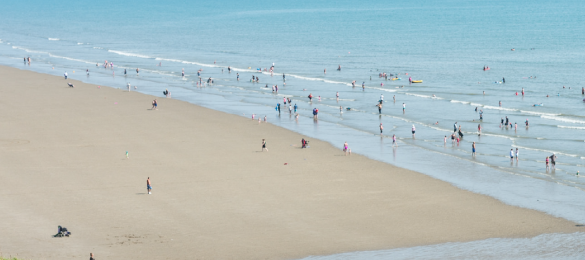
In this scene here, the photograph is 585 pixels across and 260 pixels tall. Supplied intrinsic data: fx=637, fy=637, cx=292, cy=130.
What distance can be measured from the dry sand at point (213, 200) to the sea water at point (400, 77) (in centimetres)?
361

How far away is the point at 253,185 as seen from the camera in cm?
3186

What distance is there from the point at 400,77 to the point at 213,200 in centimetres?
5089

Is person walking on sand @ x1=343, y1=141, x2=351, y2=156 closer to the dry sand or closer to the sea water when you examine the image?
the dry sand

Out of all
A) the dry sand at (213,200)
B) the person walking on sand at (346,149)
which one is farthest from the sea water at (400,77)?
the dry sand at (213,200)

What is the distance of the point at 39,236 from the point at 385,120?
32.9m

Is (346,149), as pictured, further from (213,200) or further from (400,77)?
(400,77)

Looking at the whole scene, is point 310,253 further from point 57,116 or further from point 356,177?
point 57,116

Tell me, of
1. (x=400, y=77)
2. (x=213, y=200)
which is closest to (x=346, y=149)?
(x=213, y=200)

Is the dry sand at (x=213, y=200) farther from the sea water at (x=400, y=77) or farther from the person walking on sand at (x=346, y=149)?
the sea water at (x=400, y=77)

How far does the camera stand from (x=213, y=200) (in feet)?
96.1

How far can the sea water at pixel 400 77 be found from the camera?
126 feet

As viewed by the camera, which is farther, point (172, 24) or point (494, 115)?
point (172, 24)

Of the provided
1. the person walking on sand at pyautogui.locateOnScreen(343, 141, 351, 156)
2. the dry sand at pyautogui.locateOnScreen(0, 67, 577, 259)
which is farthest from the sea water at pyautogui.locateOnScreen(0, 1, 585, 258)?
the dry sand at pyautogui.locateOnScreen(0, 67, 577, 259)

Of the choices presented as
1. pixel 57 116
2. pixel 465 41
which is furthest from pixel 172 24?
pixel 57 116
